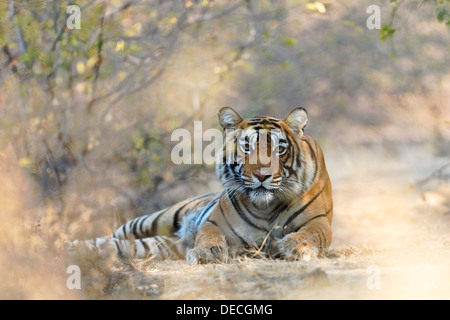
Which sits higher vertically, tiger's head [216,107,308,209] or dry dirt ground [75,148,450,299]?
tiger's head [216,107,308,209]

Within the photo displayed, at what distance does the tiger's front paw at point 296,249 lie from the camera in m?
4.03

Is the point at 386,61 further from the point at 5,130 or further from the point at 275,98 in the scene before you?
the point at 5,130

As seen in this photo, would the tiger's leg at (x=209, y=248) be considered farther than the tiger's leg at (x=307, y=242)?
Yes

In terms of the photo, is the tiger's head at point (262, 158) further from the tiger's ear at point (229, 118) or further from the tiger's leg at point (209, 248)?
the tiger's leg at point (209, 248)

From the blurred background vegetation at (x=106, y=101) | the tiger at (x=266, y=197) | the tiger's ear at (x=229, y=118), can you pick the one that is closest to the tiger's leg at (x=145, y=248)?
the blurred background vegetation at (x=106, y=101)

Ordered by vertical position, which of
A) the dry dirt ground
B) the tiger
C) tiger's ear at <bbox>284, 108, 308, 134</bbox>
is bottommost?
the dry dirt ground

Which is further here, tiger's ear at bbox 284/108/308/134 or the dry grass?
tiger's ear at bbox 284/108/308/134

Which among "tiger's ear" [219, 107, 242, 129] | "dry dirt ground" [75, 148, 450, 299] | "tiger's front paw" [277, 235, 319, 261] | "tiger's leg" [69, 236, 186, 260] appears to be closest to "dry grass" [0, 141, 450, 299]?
"dry dirt ground" [75, 148, 450, 299]

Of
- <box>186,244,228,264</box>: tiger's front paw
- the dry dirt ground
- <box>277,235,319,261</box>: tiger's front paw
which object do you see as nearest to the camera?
the dry dirt ground

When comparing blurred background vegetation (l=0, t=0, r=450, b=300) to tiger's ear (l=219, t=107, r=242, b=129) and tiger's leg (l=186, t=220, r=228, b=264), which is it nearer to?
tiger's leg (l=186, t=220, r=228, b=264)

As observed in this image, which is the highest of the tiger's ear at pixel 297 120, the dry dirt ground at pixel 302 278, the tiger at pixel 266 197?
the tiger's ear at pixel 297 120

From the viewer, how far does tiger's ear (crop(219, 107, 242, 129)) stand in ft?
15.0

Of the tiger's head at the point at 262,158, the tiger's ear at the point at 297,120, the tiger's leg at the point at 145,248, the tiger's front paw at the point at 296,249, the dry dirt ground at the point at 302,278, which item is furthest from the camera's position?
the tiger's leg at the point at 145,248

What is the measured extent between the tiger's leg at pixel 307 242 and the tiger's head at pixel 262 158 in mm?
277
